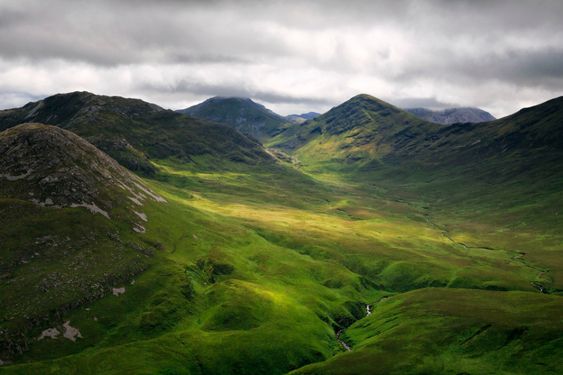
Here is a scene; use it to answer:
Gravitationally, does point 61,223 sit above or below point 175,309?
above

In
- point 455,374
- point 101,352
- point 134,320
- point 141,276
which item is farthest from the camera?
point 141,276

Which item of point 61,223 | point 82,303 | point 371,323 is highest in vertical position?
point 61,223

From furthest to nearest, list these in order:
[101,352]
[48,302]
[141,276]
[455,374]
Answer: [141,276] < [48,302] < [101,352] < [455,374]

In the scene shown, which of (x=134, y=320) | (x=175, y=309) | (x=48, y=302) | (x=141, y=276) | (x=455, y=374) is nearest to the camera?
(x=455, y=374)

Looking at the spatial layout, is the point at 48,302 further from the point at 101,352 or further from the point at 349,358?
the point at 349,358

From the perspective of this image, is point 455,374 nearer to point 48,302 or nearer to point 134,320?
point 134,320

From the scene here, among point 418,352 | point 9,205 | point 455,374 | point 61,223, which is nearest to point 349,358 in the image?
point 418,352

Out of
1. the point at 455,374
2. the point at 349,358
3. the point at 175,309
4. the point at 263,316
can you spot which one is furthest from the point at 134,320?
the point at 455,374

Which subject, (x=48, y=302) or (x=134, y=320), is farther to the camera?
(x=134, y=320)

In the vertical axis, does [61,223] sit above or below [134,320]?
above
